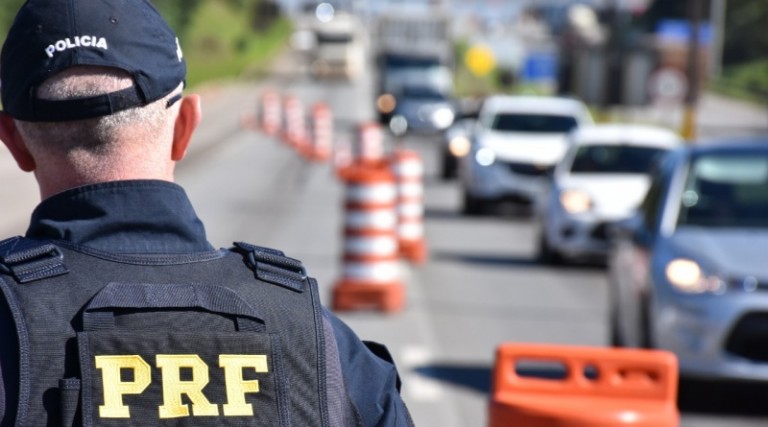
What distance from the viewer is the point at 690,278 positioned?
9.96 meters

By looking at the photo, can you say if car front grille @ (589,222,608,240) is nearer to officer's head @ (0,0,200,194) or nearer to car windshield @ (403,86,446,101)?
officer's head @ (0,0,200,194)

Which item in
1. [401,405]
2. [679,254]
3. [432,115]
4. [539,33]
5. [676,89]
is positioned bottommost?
[539,33]

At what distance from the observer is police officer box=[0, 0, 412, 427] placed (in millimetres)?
2473

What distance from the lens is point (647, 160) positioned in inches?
764

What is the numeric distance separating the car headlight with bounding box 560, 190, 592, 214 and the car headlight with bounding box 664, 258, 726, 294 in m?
7.90

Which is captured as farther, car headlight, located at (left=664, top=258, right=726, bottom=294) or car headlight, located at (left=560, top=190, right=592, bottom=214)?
car headlight, located at (left=560, top=190, right=592, bottom=214)

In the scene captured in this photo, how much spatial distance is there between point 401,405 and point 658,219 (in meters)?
8.13

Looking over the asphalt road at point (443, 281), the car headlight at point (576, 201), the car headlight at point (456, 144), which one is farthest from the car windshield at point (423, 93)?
the car headlight at point (576, 201)

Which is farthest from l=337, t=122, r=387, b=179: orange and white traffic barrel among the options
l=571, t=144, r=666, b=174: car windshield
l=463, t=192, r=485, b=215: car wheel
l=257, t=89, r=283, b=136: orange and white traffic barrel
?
l=257, t=89, r=283, b=136: orange and white traffic barrel

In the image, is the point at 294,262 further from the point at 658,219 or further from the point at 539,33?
the point at 539,33

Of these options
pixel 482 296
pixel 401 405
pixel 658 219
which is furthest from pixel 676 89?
pixel 401 405

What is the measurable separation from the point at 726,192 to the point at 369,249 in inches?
158

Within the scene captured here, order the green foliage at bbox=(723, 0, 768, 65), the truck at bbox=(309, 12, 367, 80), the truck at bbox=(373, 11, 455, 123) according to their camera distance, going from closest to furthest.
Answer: the truck at bbox=(373, 11, 455, 123), the truck at bbox=(309, 12, 367, 80), the green foliage at bbox=(723, 0, 768, 65)

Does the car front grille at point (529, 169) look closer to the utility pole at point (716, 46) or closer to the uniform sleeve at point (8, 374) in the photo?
the uniform sleeve at point (8, 374)
